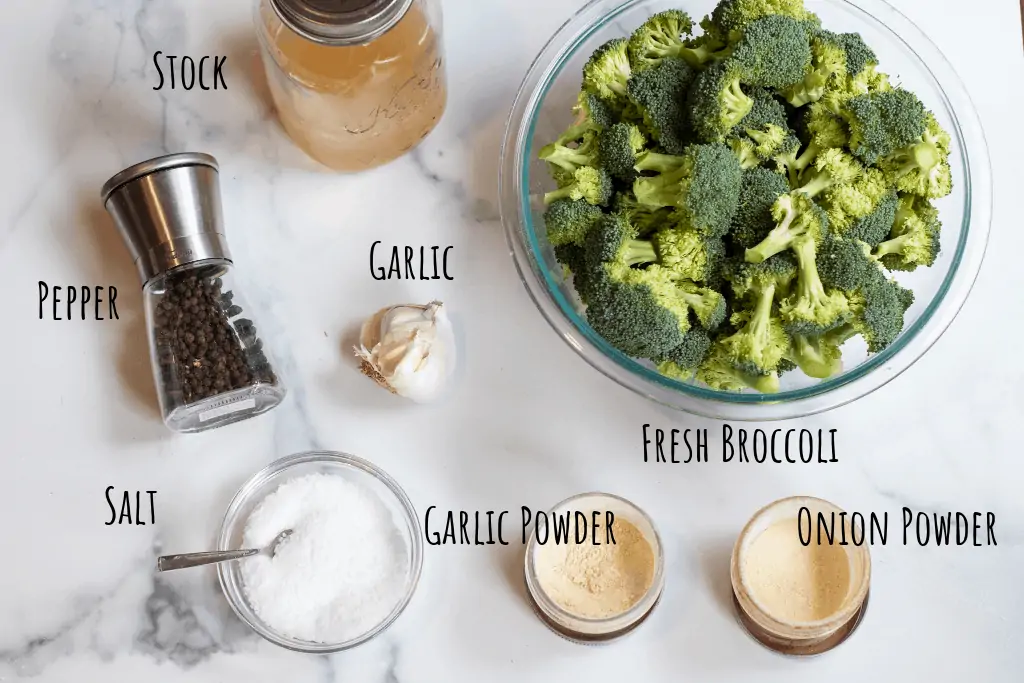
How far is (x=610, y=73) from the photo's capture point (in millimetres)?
1112

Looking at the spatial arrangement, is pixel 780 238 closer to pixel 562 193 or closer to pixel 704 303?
pixel 704 303

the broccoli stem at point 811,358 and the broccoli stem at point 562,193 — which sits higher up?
the broccoli stem at point 562,193

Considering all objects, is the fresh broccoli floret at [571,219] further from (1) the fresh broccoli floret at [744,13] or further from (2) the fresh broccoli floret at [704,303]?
(1) the fresh broccoli floret at [744,13]

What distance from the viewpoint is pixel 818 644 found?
4.09 ft

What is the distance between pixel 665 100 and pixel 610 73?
8 centimetres

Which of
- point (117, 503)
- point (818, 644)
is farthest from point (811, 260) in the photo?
point (117, 503)

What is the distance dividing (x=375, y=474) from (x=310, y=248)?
34 cm

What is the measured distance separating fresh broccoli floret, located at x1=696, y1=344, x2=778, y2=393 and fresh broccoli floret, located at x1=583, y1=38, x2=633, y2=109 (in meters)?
0.33

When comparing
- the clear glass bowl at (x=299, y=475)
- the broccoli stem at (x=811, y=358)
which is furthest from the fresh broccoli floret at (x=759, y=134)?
the clear glass bowl at (x=299, y=475)

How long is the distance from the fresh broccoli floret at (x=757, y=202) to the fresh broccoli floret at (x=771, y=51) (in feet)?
0.35

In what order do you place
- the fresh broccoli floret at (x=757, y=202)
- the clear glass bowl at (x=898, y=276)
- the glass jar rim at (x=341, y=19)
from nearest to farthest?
the glass jar rim at (x=341, y=19) < the fresh broccoli floret at (x=757, y=202) < the clear glass bowl at (x=898, y=276)

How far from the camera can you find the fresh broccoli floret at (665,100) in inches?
42.7

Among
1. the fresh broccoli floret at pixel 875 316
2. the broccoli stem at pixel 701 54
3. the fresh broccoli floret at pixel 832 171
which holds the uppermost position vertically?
the broccoli stem at pixel 701 54

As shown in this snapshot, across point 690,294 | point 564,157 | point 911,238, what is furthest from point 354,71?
→ point 911,238
